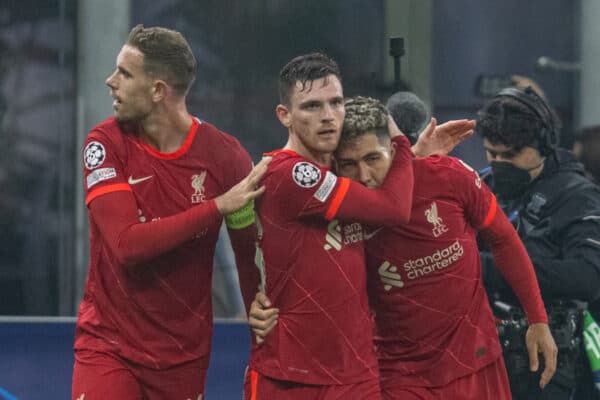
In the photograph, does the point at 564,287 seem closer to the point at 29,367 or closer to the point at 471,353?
the point at 471,353

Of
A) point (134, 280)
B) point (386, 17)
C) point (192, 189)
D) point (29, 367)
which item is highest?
point (386, 17)

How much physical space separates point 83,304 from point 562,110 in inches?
113

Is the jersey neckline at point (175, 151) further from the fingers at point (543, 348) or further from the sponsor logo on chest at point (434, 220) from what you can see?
the fingers at point (543, 348)

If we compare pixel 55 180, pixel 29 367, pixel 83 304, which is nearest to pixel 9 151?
pixel 55 180

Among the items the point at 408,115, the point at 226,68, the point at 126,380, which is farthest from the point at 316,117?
the point at 226,68

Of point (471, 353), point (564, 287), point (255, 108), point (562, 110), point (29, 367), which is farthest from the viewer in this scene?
point (562, 110)

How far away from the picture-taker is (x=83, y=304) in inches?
167

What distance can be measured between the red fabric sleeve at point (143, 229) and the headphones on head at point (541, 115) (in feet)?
4.82

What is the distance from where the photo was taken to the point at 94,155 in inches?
158

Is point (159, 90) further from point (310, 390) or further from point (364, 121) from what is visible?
point (310, 390)

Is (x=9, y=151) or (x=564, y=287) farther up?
(x=9, y=151)

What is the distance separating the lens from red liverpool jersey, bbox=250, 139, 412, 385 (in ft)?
12.8

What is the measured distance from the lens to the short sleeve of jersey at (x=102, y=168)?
398 cm

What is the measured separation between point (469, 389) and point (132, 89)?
1.43m
